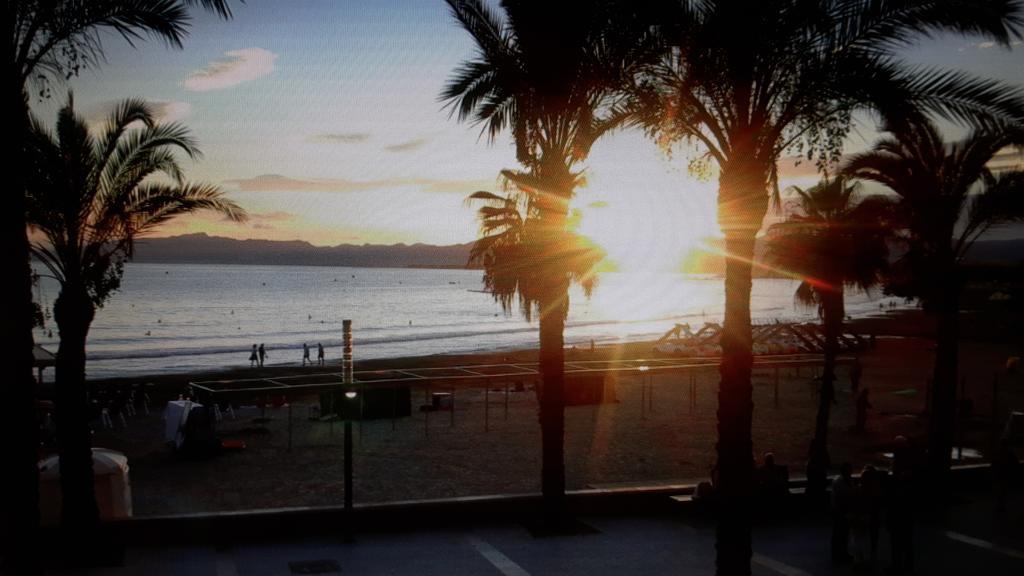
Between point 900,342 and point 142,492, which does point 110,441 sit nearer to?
point 142,492

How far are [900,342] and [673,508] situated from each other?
59.6 m

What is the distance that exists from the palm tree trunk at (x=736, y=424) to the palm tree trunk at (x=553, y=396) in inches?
224

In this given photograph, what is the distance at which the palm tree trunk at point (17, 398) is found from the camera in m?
6.08

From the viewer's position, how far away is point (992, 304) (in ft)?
354

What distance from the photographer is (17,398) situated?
20.1 ft

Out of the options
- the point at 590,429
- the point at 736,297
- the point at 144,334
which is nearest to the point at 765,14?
the point at 736,297

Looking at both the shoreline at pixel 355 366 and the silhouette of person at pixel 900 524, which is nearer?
the silhouette of person at pixel 900 524

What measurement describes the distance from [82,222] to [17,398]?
775cm

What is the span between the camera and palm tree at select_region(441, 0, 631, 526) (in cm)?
1295

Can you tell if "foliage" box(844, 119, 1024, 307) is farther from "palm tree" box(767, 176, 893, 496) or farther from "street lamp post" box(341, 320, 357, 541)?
"street lamp post" box(341, 320, 357, 541)

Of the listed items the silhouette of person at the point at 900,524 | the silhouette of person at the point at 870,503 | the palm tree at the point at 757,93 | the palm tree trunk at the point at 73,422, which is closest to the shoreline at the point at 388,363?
the palm tree trunk at the point at 73,422

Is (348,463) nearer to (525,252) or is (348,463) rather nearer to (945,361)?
(525,252)

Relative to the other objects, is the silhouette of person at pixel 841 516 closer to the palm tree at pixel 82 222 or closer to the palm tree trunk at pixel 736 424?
the palm tree trunk at pixel 736 424

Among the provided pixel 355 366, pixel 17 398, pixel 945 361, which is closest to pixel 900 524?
pixel 945 361
